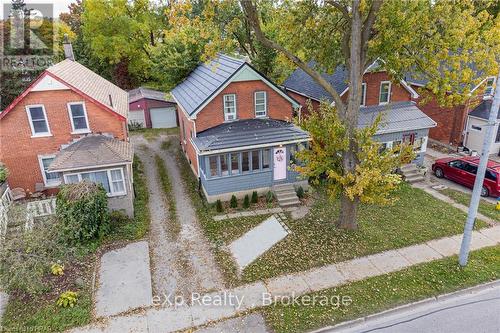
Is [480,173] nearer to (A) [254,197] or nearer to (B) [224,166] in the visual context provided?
(A) [254,197]

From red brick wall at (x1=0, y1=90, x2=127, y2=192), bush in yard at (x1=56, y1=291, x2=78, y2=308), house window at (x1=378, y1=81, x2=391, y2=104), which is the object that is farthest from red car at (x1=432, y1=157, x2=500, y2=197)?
bush in yard at (x1=56, y1=291, x2=78, y2=308)

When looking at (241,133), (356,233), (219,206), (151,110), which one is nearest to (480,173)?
(356,233)

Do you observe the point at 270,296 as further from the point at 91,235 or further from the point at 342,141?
the point at 91,235

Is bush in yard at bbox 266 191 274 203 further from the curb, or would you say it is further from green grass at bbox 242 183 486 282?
the curb

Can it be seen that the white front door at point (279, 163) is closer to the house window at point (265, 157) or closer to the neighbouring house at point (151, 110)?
the house window at point (265, 157)

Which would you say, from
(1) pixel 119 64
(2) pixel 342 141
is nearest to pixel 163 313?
(2) pixel 342 141

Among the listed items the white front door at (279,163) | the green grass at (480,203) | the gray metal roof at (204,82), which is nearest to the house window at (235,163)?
the white front door at (279,163)
